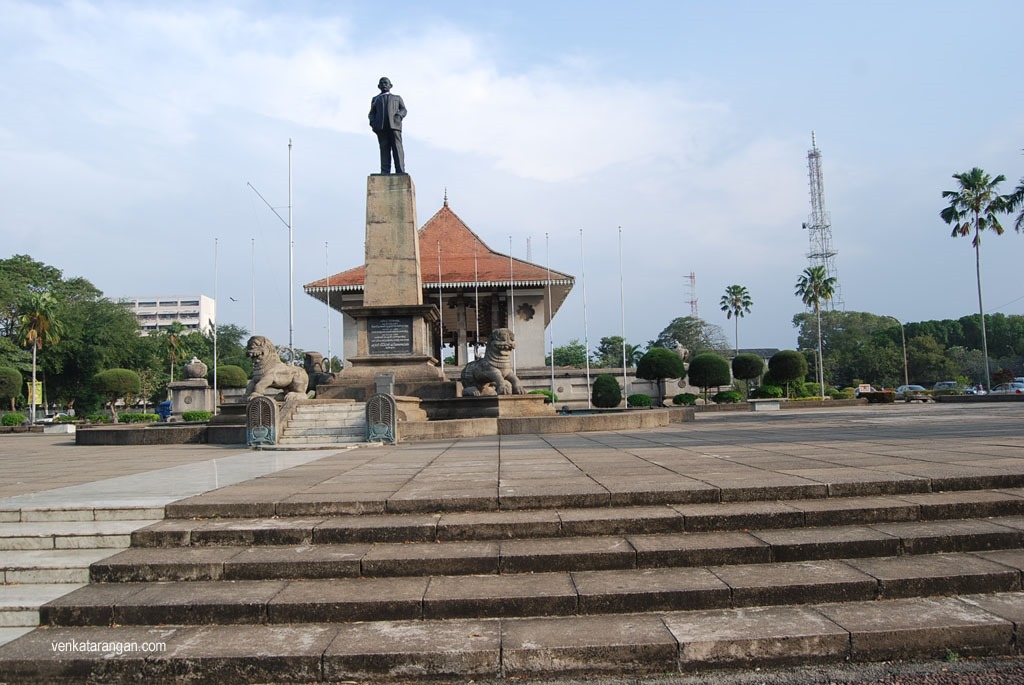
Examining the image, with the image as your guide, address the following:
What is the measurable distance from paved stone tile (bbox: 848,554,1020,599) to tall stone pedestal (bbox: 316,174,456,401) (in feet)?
42.1

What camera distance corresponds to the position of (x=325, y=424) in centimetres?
1375

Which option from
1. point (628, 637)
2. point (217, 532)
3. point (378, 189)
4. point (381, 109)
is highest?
point (381, 109)

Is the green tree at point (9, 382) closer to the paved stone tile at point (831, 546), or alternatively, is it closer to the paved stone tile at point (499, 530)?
the paved stone tile at point (499, 530)

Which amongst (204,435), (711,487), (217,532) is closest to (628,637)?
(711,487)

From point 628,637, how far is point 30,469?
953 cm

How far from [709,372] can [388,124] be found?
78.1 ft

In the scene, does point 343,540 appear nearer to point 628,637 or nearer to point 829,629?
point 628,637

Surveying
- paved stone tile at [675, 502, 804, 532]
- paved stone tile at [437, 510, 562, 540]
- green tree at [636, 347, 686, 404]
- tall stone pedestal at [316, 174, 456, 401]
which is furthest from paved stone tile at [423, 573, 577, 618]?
green tree at [636, 347, 686, 404]

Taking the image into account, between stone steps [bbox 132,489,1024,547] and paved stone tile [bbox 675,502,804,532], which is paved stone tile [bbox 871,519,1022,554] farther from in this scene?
paved stone tile [bbox 675,502,804,532]

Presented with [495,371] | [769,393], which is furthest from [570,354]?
[495,371]

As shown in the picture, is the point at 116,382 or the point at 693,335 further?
the point at 693,335

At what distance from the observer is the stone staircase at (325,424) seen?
12930mm

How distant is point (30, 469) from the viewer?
977 cm

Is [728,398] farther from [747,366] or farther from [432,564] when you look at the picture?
[432,564]
